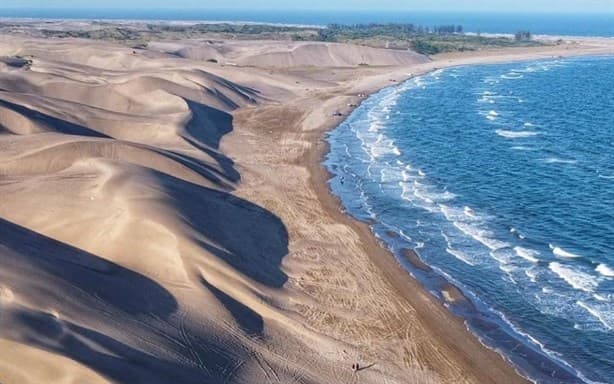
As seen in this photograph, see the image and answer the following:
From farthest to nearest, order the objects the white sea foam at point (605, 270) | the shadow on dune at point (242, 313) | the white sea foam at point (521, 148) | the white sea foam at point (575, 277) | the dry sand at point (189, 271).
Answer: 1. the white sea foam at point (521, 148)
2. the white sea foam at point (605, 270)
3. the white sea foam at point (575, 277)
4. the shadow on dune at point (242, 313)
5. the dry sand at point (189, 271)

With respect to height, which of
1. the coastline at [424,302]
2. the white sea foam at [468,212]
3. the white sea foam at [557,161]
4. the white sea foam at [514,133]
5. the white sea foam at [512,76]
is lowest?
the coastline at [424,302]

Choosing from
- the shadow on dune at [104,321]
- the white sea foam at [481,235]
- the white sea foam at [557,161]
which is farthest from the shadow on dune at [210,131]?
the white sea foam at [557,161]

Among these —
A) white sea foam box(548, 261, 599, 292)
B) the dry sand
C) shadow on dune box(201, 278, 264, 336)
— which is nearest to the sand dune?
the dry sand

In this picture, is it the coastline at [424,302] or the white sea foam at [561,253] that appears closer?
the coastline at [424,302]

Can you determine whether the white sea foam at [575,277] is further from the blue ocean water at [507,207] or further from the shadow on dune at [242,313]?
the shadow on dune at [242,313]

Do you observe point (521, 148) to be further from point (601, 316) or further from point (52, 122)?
point (52, 122)

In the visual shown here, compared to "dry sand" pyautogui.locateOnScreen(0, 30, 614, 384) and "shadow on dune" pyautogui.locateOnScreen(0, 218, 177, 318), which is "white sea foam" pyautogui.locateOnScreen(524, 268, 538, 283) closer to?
"dry sand" pyautogui.locateOnScreen(0, 30, 614, 384)
